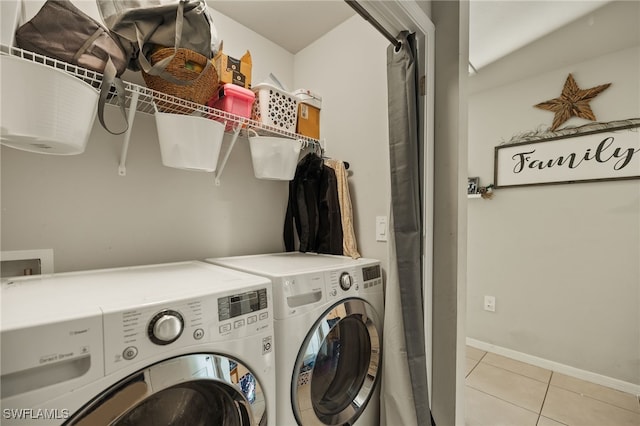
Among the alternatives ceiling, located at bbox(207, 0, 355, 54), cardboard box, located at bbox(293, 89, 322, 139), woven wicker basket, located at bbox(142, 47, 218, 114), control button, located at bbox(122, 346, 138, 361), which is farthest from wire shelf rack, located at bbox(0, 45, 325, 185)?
control button, located at bbox(122, 346, 138, 361)

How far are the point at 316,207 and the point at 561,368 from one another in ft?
7.99

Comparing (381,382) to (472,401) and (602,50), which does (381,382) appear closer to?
(472,401)

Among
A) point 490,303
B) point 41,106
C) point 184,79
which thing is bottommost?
point 490,303

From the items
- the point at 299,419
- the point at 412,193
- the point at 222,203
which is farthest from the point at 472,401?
the point at 222,203

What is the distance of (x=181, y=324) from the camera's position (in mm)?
722

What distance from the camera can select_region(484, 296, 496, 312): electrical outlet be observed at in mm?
2680

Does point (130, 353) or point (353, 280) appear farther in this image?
point (353, 280)

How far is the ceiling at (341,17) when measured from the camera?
5.43ft

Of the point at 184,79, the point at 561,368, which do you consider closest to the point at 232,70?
the point at 184,79

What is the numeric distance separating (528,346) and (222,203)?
2791mm

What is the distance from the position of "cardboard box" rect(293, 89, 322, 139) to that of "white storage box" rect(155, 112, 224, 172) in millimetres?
680

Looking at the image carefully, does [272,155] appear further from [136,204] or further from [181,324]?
[181,324]

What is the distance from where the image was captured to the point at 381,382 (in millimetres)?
1386

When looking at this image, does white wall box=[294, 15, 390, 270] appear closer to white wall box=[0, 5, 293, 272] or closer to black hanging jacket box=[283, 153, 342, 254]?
black hanging jacket box=[283, 153, 342, 254]
